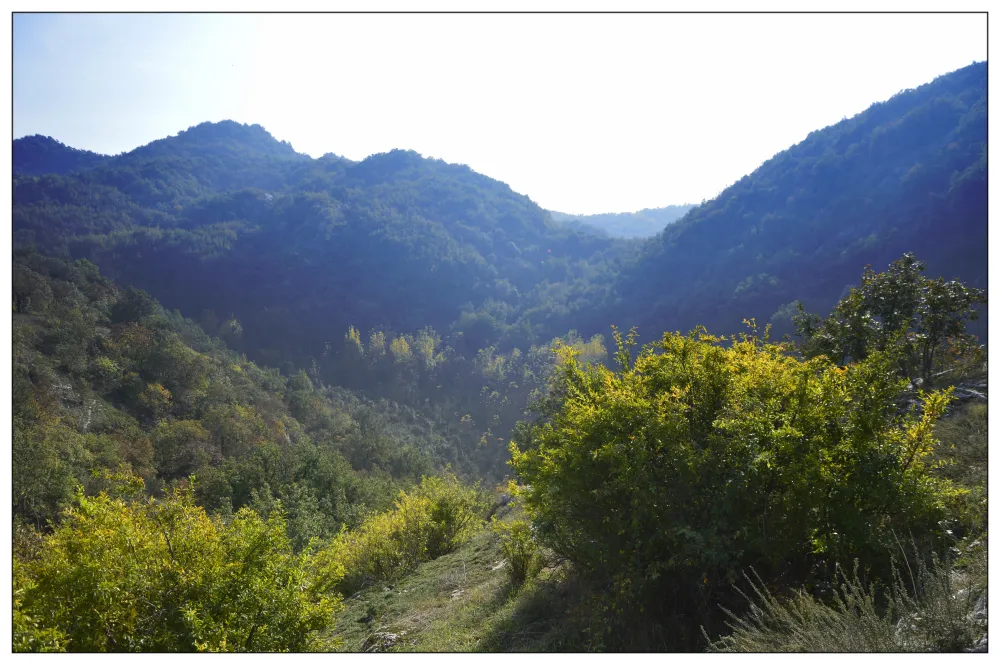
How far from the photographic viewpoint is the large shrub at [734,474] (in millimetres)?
5027

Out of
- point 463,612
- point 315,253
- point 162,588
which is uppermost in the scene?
point 315,253

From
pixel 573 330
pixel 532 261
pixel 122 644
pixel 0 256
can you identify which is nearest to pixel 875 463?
pixel 122 644

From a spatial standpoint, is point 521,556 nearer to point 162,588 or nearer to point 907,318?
point 162,588

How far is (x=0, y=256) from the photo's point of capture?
602 cm

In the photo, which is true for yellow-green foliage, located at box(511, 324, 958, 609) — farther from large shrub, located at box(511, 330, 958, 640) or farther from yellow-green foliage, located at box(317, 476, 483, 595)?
yellow-green foliage, located at box(317, 476, 483, 595)

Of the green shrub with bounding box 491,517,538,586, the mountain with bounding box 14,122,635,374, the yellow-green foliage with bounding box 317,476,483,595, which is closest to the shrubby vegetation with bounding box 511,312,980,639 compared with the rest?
the green shrub with bounding box 491,517,538,586

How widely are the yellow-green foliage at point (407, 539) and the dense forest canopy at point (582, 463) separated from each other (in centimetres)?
8

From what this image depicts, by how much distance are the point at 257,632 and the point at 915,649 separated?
18.4 feet

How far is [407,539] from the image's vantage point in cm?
1420

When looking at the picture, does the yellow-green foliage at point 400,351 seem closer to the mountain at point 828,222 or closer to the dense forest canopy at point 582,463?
the dense forest canopy at point 582,463

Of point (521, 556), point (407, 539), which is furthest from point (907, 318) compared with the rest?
point (407, 539)

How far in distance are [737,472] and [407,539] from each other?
35.9 feet

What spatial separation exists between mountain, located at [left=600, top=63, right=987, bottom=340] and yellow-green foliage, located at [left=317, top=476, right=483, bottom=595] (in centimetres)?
7452

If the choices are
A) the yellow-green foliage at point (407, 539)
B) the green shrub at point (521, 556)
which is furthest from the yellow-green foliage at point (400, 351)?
the green shrub at point (521, 556)
